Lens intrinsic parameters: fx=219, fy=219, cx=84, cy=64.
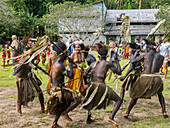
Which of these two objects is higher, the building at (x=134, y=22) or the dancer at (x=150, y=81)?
the building at (x=134, y=22)

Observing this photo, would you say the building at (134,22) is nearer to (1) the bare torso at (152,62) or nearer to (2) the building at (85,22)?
(2) the building at (85,22)

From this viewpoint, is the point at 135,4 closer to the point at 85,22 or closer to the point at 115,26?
the point at 115,26

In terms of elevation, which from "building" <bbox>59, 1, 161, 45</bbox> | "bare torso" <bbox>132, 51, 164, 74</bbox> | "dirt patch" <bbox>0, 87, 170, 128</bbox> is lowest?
"dirt patch" <bbox>0, 87, 170, 128</bbox>

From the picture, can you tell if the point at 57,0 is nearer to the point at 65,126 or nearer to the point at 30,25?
the point at 30,25

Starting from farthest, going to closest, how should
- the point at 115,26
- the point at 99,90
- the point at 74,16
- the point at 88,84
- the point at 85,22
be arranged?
the point at 115,26, the point at 85,22, the point at 74,16, the point at 88,84, the point at 99,90

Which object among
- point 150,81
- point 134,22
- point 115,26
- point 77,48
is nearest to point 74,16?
point 115,26

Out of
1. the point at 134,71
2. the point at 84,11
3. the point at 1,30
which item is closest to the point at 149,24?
the point at 84,11

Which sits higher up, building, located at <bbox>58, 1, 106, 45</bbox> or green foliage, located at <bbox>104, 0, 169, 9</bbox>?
green foliage, located at <bbox>104, 0, 169, 9</bbox>

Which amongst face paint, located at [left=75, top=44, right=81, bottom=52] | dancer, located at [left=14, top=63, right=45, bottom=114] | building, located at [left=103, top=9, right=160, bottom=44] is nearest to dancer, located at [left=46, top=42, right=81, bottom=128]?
dancer, located at [left=14, top=63, right=45, bottom=114]

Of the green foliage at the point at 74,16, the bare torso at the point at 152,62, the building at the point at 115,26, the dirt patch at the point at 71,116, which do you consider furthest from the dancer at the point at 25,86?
the building at the point at 115,26

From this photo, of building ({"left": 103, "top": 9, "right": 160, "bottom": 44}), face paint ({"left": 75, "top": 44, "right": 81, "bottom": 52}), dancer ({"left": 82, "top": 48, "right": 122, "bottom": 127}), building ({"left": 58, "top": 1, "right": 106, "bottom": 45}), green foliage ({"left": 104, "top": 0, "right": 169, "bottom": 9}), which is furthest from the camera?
green foliage ({"left": 104, "top": 0, "right": 169, "bottom": 9})

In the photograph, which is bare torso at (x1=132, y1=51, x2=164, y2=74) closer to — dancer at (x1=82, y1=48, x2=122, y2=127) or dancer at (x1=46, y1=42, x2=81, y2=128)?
dancer at (x1=82, y1=48, x2=122, y2=127)

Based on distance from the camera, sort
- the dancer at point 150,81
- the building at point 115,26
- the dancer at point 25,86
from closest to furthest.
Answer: the dancer at point 150,81 → the dancer at point 25,86 → the building at point 115,26

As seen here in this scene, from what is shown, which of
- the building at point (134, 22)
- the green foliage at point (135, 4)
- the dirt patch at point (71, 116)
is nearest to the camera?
the dirt patch at point (71, 116)
